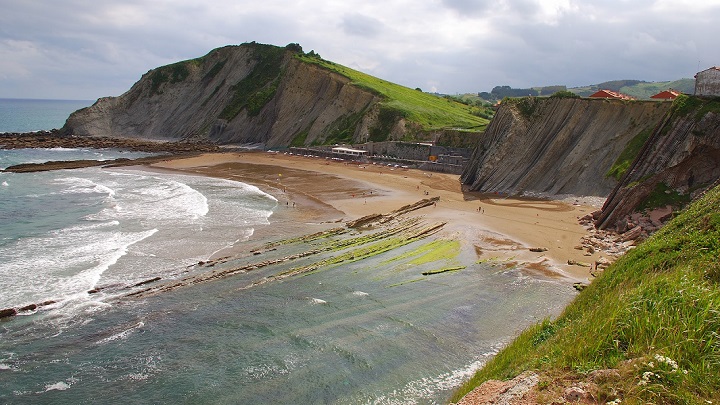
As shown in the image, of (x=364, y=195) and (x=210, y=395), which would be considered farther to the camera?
(x=364, y=195)

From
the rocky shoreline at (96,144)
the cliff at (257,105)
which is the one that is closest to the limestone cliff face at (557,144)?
the cliff at (257,105)

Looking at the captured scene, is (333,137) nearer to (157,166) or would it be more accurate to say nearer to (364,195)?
(157,166)

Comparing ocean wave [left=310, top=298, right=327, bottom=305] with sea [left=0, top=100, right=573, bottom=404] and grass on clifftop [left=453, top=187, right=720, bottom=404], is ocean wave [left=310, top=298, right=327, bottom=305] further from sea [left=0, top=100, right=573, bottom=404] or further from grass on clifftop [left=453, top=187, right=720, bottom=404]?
grass on clifftop [left=453, top=187, right=720, bottom=404]

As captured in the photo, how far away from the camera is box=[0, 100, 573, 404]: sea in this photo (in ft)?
52.1

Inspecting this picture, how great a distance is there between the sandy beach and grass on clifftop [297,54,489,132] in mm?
16014

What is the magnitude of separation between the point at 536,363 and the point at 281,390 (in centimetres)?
797

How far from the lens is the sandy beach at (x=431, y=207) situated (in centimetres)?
2988

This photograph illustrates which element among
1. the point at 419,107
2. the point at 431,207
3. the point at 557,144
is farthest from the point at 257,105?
the point at 431,207

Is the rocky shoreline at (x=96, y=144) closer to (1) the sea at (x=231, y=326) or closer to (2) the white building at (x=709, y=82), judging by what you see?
(1) the sea at (x=231, y=326)

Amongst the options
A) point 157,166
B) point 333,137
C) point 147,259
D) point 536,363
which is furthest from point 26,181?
point 536,363

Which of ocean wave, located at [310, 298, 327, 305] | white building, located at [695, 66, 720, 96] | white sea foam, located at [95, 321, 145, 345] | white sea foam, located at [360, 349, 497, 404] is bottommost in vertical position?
white sea foam, located at [95, 321, 145, 345]

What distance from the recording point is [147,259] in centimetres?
2914

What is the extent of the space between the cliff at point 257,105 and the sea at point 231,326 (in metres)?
52.6

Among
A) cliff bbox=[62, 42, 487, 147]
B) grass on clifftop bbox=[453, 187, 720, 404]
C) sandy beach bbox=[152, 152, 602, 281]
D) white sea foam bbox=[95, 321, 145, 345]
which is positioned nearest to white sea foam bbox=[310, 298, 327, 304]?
white sea foam bbox=[95, 321, 145, 345]
